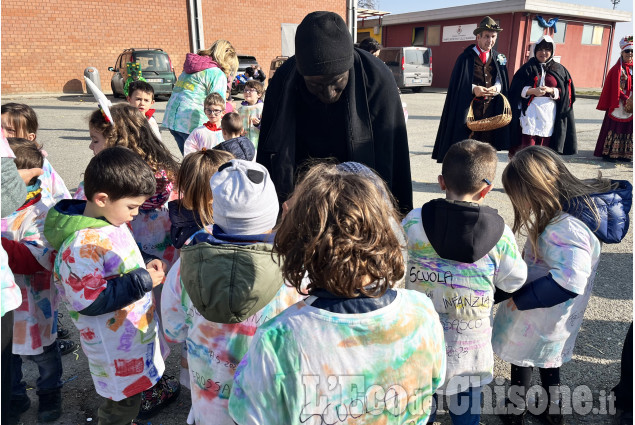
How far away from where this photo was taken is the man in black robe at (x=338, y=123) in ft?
7.65

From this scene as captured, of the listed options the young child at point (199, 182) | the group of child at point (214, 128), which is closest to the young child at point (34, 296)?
the young child at point (199, 182)

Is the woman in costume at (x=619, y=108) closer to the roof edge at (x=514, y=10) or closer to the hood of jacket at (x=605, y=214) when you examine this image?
the hood of jacket at (x=605, y=214)

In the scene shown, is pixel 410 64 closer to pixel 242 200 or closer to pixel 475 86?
pixel 475 86

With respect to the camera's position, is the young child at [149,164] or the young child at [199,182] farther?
the young child at [149,164]

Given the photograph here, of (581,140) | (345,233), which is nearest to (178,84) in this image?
(345,233)

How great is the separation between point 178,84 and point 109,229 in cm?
366

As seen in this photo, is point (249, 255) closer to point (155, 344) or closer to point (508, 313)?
point (155, 344)

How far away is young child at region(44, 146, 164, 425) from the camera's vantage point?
1.93m

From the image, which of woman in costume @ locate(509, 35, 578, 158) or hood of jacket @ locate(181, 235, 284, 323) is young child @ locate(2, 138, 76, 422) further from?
woman in costume @ locate(509, 35, 578, 158)

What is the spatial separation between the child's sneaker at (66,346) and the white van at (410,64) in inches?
783

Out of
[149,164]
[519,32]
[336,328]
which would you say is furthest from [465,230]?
[519,32]

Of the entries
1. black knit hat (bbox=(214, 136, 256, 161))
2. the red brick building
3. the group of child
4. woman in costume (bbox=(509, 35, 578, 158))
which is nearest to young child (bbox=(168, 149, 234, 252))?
black knit hat (bbox=(214, 136, 256, 161))

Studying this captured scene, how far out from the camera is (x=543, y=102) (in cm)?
551

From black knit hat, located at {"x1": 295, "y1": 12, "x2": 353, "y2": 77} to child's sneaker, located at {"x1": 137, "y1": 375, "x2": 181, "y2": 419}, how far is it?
1860 millimetres
